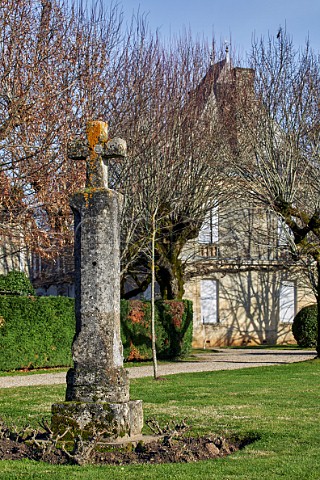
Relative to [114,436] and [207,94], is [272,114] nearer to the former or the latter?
[207,94]

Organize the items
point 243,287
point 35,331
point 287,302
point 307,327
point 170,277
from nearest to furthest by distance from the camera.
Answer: point 35,331 → point 170,277 → point 307,327 → point 243,287 → point 287,302

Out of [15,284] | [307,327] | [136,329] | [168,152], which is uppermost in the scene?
[168,152]

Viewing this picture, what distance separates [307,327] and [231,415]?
20.4 meters

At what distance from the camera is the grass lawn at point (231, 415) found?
6973 millimetres

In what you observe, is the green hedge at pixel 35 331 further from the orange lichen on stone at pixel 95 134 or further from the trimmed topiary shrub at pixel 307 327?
the orange lichen on stone at pixel 95 134

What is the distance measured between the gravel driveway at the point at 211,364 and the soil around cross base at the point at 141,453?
388 inches

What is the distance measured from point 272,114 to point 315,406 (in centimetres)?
1361

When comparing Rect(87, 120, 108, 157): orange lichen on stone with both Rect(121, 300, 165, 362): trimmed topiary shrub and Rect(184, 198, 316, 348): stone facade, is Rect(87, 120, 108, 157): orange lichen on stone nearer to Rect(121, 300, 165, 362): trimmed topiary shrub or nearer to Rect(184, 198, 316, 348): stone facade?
Rect(121, 300, 165, 362): trimmed topiary shrub

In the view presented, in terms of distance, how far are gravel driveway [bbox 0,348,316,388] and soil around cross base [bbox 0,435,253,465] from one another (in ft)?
32.3

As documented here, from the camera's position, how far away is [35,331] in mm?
22594

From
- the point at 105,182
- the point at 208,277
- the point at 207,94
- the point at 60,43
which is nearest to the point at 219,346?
the point at 208,277

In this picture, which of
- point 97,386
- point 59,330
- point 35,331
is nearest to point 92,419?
point 97,386

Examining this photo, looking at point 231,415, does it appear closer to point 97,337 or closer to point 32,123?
point 97,337

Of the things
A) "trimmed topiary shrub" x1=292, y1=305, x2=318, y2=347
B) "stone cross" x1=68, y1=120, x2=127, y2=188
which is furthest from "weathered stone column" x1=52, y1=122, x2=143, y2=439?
"trimmed topiary shrub" x1=292, y1=305, x2=318, y2=347
